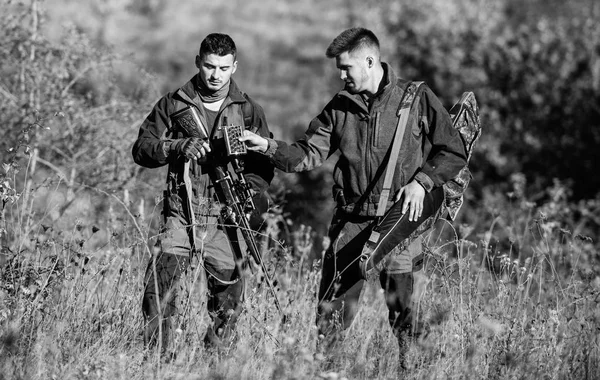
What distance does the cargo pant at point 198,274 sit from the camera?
490cm

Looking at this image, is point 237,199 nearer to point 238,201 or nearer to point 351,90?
point 238,201

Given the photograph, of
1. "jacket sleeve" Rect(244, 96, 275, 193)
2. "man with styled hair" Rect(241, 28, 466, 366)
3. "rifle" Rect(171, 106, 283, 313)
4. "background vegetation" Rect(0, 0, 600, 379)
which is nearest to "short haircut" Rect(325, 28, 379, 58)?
"man with styled hair" Rect(241, 28, 466, 366)

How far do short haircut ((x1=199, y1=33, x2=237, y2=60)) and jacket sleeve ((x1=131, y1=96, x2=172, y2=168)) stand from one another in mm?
373

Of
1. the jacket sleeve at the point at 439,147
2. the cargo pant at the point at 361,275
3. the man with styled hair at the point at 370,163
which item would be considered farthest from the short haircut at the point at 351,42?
the cargo pant at the point at 361,275

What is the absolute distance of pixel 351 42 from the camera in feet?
16.8

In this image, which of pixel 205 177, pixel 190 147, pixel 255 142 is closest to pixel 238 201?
pixel 205 177

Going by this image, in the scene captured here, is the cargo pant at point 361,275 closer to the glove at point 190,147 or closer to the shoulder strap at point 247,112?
the shoulder strap at point 247,112

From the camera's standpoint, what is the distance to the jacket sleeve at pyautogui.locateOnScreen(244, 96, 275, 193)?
5266mm

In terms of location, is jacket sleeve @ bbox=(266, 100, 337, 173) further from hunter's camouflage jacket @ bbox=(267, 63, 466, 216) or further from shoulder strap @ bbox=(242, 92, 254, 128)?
shoulder strap @ bbox=(242, 92, 254, 128)

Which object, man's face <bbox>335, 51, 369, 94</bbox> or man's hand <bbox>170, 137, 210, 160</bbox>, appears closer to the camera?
man's hand <bbox>170, 137, 210, 160</bbox>

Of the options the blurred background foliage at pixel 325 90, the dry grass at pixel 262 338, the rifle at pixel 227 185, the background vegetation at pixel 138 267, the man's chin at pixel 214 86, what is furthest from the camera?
the blurred background foliage at pixel 325 90

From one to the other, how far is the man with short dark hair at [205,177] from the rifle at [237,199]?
6 cm

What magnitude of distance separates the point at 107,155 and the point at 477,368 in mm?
5151

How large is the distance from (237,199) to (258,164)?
320mm
